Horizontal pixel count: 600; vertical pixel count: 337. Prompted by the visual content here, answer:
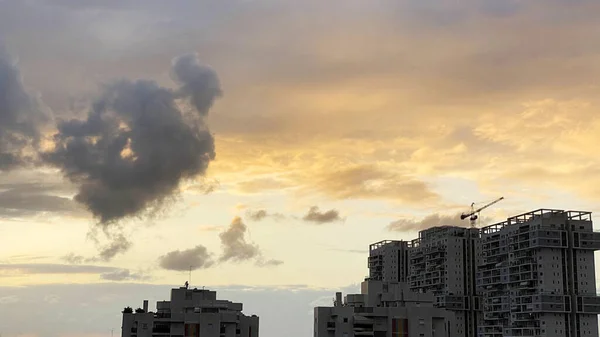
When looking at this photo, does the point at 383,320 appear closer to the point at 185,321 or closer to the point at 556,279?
the point at 185,321

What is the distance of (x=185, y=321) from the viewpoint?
166875mm

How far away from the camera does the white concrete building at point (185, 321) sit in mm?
166125

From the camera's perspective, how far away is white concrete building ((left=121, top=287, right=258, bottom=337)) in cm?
16612

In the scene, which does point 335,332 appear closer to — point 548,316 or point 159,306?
point 159,306

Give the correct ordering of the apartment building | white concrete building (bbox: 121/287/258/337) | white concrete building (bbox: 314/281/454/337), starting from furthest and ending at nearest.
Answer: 1. the apartment building
2. white concrete building (bbox: 314/281/454/337)
3. white concrete building (bbox: 121/287/258/337)

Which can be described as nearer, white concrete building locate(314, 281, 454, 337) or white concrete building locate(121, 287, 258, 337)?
white concrete building locate(121, 287, 258, 337)

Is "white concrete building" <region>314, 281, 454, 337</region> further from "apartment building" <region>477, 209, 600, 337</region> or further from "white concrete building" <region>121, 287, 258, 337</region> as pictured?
"apartment building" <region>477, 209, 600, 337</region>

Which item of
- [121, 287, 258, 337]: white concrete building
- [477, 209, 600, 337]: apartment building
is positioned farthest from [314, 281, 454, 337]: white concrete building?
[477, 209, 600, 337]: apartment building

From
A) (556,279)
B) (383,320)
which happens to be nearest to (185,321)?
(383,320)

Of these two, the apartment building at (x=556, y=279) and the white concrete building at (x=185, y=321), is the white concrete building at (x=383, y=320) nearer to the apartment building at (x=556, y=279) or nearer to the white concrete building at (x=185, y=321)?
the white concrete building at (x=185, y=321)

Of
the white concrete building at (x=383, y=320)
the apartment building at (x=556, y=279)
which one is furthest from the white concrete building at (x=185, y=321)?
the apartment building at (x=556, y=279)

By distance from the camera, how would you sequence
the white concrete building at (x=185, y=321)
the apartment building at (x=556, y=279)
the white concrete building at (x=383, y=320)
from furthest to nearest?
the apartment building at (x=556, y=279)
the white concrete building at (x=383, y=320)
the white concrete building at (x=185, y=321)

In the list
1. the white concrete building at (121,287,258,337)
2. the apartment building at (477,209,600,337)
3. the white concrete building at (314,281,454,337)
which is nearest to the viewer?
the white concrete building at (121,287,258,337)

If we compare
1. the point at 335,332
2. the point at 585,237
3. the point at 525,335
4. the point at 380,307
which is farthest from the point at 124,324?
the point at 585,237
